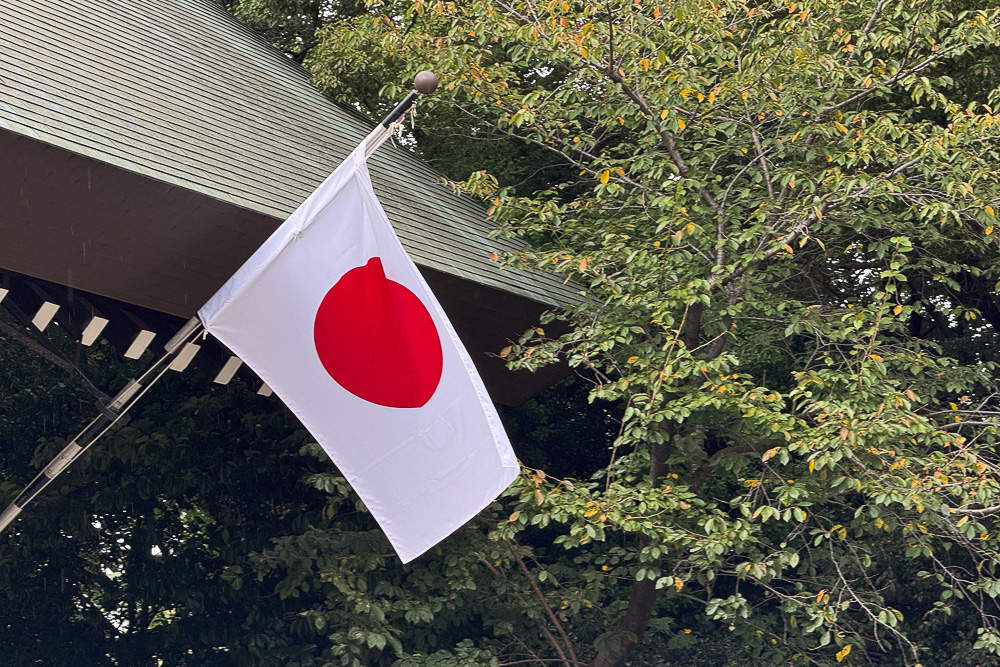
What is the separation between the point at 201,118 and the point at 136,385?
2.28 metres

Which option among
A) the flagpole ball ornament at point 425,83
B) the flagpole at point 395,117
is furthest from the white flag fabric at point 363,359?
the flagpole ball ornament at point 425,83

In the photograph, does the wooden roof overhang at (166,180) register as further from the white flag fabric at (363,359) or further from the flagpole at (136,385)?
the white flag fabric at (363,359)

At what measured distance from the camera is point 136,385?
536cm

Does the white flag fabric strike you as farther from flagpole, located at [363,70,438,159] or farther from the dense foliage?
the dense foliage

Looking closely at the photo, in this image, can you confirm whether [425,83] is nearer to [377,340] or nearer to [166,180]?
[377,340]

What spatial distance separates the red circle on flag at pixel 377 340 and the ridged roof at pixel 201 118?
1.50 m

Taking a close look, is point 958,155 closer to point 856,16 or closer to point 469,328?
point 856,16

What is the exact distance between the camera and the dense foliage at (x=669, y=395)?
625 centimetres

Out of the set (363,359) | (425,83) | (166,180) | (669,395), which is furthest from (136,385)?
(669,395)

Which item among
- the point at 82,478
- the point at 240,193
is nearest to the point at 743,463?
the point at 240,193

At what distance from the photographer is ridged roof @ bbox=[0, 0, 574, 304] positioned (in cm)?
579

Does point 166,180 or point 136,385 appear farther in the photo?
point 166,180

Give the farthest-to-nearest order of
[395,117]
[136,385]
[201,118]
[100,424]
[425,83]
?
[201,118] → [100,424] → [136,385] → [395,117] → [425,83]

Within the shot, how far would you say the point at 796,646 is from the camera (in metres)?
8.55
